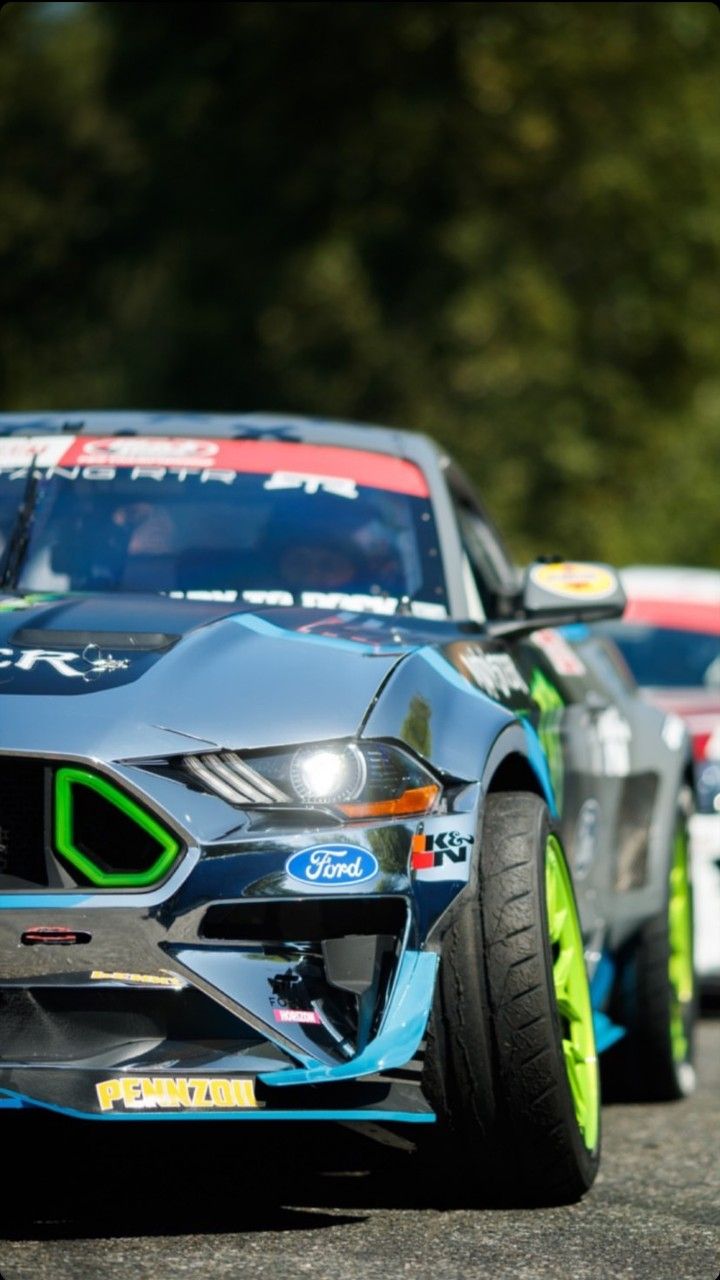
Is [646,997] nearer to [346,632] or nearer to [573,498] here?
[346,632]

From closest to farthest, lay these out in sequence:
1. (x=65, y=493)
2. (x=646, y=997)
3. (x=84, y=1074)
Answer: (x=84, y=1074) < (x=65, y=493) < (x=646, y=997)

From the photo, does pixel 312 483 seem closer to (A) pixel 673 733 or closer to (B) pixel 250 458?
(B) pixel 250 458

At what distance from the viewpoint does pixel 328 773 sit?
3875mm

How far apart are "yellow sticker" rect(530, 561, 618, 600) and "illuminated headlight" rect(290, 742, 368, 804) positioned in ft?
5.13

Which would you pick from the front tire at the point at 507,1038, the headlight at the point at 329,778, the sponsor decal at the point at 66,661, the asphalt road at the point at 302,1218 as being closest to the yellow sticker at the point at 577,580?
the front tire at the point at 507,1038

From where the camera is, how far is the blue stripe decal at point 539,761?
180 inches

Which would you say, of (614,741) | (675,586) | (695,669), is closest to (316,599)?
(614,741)

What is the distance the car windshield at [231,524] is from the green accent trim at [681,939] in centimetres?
161

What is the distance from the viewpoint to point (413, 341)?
26.6m

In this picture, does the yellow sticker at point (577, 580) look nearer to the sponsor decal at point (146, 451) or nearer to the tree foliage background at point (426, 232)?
the sponsor decal at point (146, 451)

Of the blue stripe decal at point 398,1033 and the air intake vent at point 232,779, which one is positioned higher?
the air intake vent at point 232,779

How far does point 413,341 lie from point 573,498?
2694 mm

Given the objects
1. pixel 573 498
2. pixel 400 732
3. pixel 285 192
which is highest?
pixel 400 732

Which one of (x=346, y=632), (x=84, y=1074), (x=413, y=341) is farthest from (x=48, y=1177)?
(x=413, y=341)
